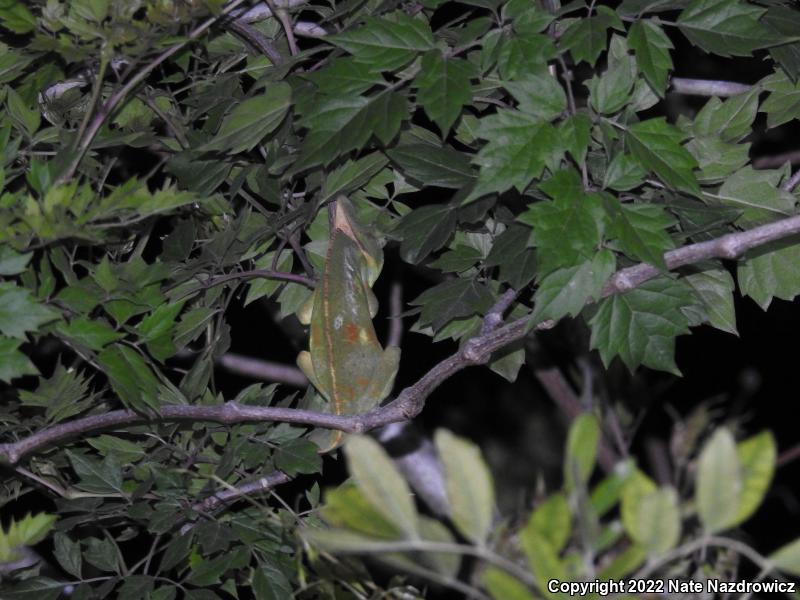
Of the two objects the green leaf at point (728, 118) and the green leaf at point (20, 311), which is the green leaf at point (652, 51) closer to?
the green leaf at point (728, 118)

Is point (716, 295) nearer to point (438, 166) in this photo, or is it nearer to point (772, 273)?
point (772, 273)

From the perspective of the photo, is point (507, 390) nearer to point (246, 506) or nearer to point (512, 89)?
point (246, 506)

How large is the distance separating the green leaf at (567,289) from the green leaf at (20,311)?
643mm

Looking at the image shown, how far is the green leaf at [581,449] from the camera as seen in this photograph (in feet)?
2.03

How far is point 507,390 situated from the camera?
191 inches

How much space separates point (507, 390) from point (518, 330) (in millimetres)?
3489

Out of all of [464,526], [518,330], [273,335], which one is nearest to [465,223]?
[518,330]

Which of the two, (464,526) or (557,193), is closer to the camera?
(464,526)

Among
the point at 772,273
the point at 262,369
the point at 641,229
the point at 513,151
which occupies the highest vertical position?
the point at 513,151

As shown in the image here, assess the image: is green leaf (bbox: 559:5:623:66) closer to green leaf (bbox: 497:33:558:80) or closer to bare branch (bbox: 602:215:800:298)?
green leaf (bbox: 497:33:558:80)

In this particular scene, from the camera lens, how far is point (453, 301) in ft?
5.28

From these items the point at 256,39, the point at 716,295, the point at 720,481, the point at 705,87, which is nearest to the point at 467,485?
the point at 720,481

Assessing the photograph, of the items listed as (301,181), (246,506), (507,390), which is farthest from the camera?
(507,390)

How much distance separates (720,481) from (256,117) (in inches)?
42.6
